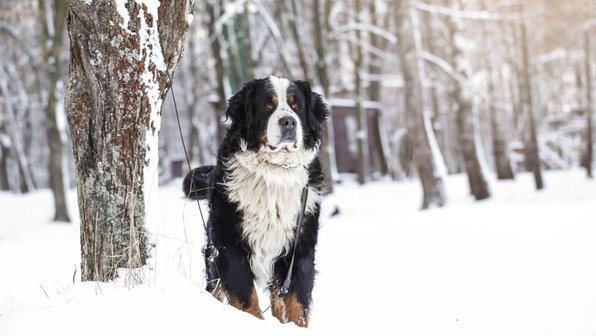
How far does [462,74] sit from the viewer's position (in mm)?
13258

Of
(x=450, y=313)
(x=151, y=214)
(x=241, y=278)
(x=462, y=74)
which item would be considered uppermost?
(x=462, y=74)

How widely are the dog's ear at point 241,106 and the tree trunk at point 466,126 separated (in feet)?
28.7

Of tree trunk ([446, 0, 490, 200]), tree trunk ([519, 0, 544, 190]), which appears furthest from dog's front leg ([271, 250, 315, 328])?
tree trunk ([519, 0, 544, 190])

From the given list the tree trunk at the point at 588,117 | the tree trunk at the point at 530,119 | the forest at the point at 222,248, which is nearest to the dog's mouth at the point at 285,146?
the forest at the point at 222,248

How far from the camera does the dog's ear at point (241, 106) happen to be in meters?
4.02

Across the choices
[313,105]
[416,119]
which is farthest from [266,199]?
[416,119]

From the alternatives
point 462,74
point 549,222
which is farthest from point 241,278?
point 462,74

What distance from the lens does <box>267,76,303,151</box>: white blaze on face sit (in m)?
3.76

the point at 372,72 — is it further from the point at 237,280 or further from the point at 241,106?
the point at 237,280

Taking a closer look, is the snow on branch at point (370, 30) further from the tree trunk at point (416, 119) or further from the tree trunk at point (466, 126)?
the tree trunk at point (416, 119)

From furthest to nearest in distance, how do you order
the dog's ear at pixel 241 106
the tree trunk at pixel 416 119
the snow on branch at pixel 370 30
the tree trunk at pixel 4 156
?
the tree trunk at pixel 4 156 < the snow on branch at pixel 370 30 < the tree trunk at pixel 416 119 < the dog's ear at pixel 241 106

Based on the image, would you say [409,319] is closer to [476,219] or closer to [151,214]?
[151,214]

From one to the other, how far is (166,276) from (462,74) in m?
11.6

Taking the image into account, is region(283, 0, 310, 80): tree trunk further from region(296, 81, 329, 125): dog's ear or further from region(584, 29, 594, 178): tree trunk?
region(296, 81, 329, 125): dog's ear
